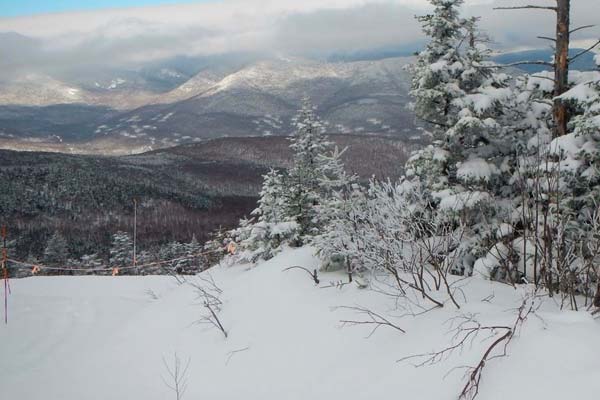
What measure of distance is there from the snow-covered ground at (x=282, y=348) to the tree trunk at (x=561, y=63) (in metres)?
3.57

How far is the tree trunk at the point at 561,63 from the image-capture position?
24.5 feet

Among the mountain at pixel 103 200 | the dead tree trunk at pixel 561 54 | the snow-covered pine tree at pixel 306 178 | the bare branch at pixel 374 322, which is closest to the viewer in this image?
the bare branch at pixel 374 322

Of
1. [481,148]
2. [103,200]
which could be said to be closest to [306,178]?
[481,148]

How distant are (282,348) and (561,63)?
6.33 metres

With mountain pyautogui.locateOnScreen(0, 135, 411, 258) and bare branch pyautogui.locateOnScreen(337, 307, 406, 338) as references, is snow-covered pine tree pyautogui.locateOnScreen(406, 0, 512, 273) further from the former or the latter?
mountain pyautogui.locateOnScreen(0, 135, 411, 258)

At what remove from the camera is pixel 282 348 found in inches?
→ 253

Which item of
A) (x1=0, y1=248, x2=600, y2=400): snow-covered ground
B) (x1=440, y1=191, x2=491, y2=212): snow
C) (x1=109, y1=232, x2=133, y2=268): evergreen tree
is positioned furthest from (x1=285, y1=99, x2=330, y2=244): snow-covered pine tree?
(x1=109, y1=232, x2=133, y2=268): evergreen tree

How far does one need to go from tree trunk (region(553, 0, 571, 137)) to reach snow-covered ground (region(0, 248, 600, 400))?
11.7ft

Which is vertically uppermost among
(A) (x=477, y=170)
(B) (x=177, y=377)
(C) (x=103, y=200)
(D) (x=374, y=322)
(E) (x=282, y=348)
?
(A) (x=477, y=170)

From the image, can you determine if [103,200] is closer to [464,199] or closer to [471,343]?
[464,199]

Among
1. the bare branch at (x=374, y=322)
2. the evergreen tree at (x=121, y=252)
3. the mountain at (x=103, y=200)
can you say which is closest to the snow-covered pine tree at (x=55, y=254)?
the evergreen tree at (x=121, y=252)

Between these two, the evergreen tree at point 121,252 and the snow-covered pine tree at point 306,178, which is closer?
the snow-covered pine tree at point 306,178

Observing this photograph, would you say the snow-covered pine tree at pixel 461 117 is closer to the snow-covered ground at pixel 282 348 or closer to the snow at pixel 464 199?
the snow at pixel 464 199

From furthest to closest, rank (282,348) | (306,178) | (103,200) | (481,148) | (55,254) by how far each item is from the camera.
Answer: (103,200) → (55,254) → (306,178) → (481,148) → (282,348)
